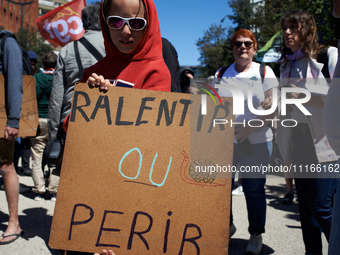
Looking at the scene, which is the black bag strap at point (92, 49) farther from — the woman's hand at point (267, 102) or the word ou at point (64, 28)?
the word ou at point (64, 28)

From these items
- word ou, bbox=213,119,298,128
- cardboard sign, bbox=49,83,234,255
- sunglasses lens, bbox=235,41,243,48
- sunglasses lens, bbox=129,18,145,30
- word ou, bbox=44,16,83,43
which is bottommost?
cardboard sign, bbox=49,83,234,255

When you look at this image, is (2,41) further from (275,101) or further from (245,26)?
(245,26)

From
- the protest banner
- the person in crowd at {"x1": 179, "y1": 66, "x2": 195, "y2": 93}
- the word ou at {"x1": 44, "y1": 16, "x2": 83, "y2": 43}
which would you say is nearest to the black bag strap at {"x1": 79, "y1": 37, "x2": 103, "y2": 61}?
the person in crowd at {"x1": 179, "y1": 66, "x2": 195, "y2": 93}

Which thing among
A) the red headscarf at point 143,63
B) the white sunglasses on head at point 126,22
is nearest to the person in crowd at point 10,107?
the red headscarf at point 143,63

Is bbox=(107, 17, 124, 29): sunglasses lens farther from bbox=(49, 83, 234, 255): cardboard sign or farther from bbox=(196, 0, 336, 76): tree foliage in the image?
bbox=(196, 0, 336, 76): tree foliage

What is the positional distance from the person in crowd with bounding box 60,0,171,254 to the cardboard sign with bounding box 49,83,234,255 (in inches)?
8.5

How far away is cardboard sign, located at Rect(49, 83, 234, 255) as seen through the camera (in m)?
1.60

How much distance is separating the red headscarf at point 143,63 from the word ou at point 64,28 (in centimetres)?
507

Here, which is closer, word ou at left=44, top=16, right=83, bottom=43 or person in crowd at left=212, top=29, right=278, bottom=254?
person in crowd at left=212, top=29, right=278, bottom=254

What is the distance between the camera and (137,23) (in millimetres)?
1889

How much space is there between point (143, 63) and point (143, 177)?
0.65m

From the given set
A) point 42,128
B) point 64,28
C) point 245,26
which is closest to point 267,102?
point 42,128

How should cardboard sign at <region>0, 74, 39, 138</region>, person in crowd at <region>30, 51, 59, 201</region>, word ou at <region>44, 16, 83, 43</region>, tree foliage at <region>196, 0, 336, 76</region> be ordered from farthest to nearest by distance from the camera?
tree foliage at <region>196, 0, 336, 76</region>
word ou at <region>44, 16, 83, 43</region>
person in crowd at <region>30, 51, 59, 201</region>
cardboard sign at <region>0, 74, 39, 138</region>

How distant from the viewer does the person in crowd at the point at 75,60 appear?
10.1ft
